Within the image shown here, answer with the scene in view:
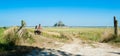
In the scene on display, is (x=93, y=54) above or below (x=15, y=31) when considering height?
below

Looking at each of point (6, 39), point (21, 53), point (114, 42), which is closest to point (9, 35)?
point (6, 39)

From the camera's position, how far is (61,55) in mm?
13758

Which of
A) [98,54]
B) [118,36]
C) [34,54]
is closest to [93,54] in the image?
[98,54]

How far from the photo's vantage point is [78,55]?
1430cm

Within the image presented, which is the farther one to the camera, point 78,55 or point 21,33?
point 21,33

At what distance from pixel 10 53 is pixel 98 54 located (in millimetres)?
4718

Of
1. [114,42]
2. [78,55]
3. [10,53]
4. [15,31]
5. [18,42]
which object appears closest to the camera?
[10,53]

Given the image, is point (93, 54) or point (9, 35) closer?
point (93, 54)

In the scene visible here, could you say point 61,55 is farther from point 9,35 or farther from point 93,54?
point 9,35

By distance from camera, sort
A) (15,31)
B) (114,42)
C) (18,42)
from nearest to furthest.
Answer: (18,42)
(15,31)
(114,42)

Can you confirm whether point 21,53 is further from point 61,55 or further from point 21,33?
point 21,33

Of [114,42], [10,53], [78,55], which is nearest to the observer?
[10,53]

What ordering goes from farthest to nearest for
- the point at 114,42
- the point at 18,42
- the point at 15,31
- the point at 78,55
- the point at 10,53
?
the point at 114,42, the point at 15,31, the point at 18,42, the point at 78,55, the point at 10,53

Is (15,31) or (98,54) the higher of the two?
(15,31)
